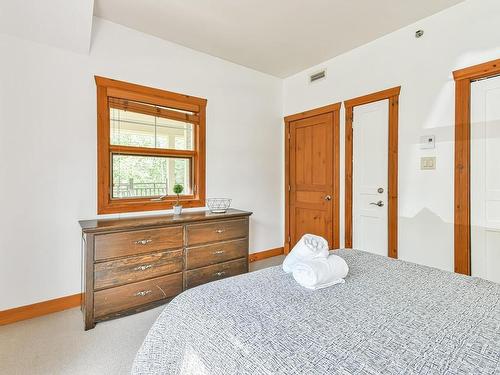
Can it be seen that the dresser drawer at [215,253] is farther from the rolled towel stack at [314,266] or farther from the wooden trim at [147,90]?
the wooden trim at [147,90]

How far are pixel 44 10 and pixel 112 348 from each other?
263 cm

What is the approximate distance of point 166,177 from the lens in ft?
10.5

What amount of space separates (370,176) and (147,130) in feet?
8.79

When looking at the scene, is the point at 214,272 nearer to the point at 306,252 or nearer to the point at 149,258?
the point at 149,258

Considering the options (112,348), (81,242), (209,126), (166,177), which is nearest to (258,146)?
(209,126)

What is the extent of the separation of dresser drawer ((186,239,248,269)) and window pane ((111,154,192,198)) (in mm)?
867

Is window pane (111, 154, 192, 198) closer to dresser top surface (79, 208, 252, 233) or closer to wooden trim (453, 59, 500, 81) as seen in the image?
dresser top surface (79, 208, 252, 233)

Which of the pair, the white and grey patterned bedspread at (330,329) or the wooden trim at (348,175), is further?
the wooden trim at (348,175)

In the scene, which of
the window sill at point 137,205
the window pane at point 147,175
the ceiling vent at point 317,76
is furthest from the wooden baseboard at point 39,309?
the ceiling vent at point 317,76

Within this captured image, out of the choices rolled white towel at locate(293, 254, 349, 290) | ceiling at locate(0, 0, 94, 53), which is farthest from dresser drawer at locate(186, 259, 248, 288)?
ceiling at locate(0, 0, 94, 53)

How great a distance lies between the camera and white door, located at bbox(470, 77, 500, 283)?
2.25 meters

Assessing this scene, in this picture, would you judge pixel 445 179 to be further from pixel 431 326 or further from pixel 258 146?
pixel 258 146

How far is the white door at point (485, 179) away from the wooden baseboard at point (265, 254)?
2.46 m

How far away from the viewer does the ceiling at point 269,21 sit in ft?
8.14
